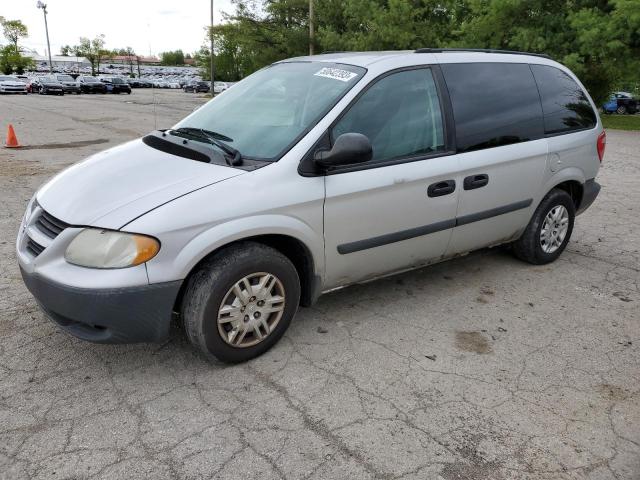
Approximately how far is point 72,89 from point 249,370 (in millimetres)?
42966

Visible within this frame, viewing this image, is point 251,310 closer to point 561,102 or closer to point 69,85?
point 561,102

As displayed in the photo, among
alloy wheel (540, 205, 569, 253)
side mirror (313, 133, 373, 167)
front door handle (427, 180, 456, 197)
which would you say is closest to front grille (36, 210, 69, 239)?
side mirror (313, 133, 373, 167)

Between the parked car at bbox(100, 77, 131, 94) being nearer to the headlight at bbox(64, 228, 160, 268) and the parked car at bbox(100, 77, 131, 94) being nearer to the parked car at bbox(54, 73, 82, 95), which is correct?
the parked car at bbox(54, 73, 82, 95)

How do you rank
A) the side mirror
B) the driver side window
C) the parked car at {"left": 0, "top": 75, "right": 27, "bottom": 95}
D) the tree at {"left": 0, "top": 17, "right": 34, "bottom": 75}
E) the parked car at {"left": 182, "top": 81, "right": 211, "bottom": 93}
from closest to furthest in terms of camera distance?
the side mirror, the driver side window, the parked car at {"left": 0, "top": 75, "right": 27, "bottom": 95}, the parked car at {"left": 182, "top": 81, "right": 211, "bottom": 93}, the tree at {"left": 0, "top": 17, "right": 34, "bottom": 75}

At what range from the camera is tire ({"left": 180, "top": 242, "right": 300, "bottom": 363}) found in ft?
9.50

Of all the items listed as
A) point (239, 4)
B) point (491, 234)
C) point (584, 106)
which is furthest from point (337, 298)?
point (239, 4)

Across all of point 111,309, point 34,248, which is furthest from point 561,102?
point 34,248

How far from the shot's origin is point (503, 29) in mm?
A: 22578

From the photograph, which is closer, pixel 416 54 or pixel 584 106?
pixel 416 54

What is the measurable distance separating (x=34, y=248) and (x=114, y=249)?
23.5 inches

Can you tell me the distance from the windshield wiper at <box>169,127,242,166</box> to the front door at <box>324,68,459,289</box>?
21.2 inches

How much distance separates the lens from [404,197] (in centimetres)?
352

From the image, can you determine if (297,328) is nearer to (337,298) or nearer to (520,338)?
(337,298)

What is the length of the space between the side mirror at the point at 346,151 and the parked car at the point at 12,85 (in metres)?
42.3
